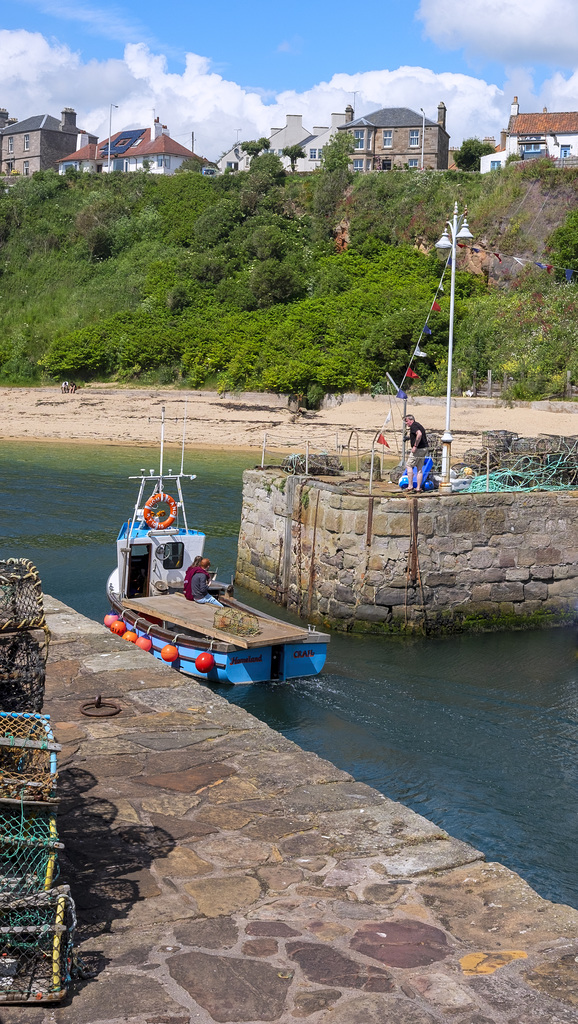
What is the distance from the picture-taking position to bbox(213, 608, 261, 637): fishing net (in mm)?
13312

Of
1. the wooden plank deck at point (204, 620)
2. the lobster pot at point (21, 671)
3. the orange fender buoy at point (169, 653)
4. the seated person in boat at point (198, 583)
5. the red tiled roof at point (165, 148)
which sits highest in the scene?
the red tiled roof at point (165, 148)

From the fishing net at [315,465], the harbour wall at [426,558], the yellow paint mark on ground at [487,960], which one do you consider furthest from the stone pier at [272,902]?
the fishing net at [315,465]

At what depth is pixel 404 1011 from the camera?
13.4 ft

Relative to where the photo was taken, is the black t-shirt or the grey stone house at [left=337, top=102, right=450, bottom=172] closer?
the black t-shirt

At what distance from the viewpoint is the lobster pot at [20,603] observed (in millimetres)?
5164

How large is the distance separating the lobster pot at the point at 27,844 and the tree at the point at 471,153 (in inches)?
2559

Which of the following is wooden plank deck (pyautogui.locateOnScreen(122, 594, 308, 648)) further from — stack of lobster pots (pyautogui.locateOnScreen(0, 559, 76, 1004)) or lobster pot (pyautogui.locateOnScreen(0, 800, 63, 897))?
lobster pot (pyautogui.locateOnScreen(0, 800, 63, 897))

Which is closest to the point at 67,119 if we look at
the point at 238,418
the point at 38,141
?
the point at 38,141

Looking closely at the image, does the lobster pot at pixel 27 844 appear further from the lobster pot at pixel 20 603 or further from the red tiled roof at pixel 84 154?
the red tiled roof at pixel 84 154

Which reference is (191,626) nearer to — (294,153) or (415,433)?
(415,433)

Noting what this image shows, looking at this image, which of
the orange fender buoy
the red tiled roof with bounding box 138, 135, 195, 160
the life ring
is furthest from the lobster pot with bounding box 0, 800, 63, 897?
the red tiled roof with bounding box 138, 135, 195, 160

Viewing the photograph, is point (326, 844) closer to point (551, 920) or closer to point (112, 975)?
point (551, 920)

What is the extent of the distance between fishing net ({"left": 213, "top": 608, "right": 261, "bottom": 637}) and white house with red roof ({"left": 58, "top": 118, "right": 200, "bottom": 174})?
64555 mm

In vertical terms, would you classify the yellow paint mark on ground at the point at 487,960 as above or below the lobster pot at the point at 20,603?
below
